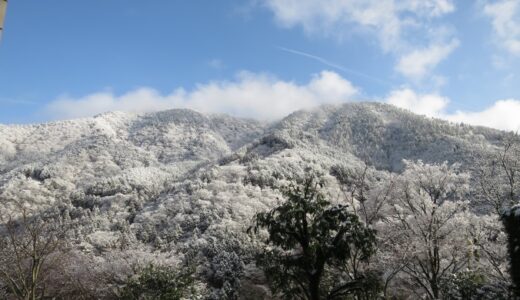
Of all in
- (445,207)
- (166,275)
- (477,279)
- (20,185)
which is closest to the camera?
(477,279)

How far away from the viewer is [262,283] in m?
53.8

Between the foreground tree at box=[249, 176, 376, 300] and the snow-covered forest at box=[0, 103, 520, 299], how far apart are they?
127 centimetres

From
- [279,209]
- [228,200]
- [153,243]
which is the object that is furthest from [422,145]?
[279,209]

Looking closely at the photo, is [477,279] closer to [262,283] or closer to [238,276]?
[262,283]

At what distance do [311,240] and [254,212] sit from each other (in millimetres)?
82882

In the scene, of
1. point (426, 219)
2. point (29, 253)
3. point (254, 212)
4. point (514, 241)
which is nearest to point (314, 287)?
point (514, 241)

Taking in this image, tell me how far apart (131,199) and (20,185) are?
47.9 metres

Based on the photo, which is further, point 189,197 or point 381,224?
point 189,197

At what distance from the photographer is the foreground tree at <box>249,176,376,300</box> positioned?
14219 mm

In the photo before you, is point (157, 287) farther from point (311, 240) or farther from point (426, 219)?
point (311, 240)

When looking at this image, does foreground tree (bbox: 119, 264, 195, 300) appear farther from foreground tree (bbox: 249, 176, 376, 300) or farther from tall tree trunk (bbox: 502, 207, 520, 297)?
tall tree trunk (bbox: 502, 207, 520, 297)

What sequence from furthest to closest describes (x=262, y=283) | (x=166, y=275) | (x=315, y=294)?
(x=262, y=283) < (x=166, y=275) < (x=315, y=294)

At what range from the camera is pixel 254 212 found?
96.7 m

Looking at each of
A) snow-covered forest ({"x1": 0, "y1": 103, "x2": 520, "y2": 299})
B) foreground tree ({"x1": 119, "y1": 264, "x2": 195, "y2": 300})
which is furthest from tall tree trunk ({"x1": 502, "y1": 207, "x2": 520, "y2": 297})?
foreground tree ({"x1": 119, "y1": 264, "x2": 195, "y2": 300})
